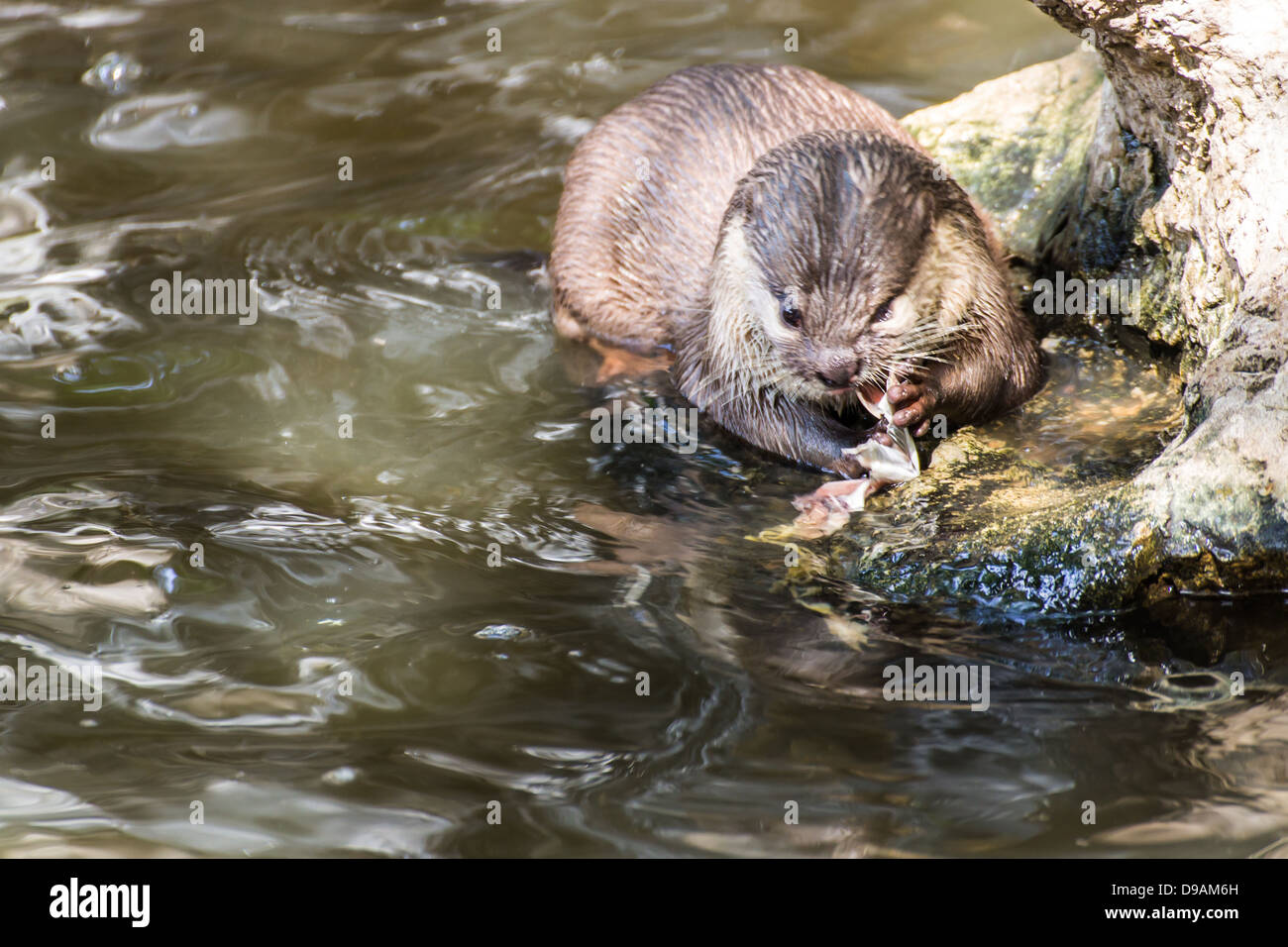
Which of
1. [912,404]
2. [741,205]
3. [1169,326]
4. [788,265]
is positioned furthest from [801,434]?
[1169,326]

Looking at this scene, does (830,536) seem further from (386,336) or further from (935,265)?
(386,336)

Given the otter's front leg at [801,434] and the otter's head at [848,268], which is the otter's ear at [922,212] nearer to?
the otter's head at [848,268]

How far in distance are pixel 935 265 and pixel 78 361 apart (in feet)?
7.84

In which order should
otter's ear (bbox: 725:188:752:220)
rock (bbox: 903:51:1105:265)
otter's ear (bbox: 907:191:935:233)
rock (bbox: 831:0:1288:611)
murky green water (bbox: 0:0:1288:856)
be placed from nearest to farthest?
murky green water (bbox: 0:0:1288:856)
rock (bbox: 831:0:1288:611)
otter's ear (bbox: 907:191:935:233)
otter's ear (bbox: 725:188:752:220)
rock (bbox: 903:51:1105:265)

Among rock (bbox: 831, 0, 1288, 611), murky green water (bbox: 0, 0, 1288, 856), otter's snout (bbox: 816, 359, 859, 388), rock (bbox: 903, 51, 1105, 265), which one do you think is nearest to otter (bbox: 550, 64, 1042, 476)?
otter's snout (bbox: 816, 359, 859, 388)

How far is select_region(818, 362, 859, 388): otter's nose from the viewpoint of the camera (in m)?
3.02

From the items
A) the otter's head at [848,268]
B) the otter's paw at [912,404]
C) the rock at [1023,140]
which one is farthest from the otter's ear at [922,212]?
the rock at [1023,140]

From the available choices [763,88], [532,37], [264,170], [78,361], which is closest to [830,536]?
[763,88]

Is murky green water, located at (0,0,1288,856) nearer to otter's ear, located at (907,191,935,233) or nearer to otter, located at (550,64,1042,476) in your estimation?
otter, located at (550,64,1042,476)

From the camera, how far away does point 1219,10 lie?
2.93 metres

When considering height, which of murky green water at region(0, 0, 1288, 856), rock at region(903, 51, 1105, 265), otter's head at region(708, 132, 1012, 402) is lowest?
murky green water at region(0, 0, 1288, 856)

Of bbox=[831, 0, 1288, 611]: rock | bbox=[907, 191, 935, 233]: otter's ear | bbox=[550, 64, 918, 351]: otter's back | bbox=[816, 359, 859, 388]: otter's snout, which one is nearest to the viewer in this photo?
bbox=[831, 0, 1288, 611]: rock

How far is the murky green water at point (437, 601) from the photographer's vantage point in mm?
2037

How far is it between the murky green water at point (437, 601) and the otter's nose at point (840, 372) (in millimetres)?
295
